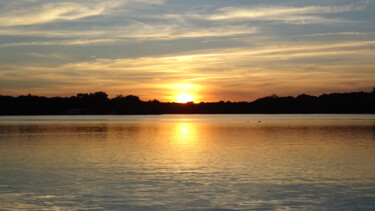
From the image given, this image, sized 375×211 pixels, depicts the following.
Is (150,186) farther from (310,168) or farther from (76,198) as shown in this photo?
(310,168)

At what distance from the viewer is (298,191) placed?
19141 millimetres

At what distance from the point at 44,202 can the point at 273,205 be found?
28.6 feet

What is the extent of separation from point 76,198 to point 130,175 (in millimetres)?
5926

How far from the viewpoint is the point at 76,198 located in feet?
59.0

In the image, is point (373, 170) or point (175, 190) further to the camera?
point (373, 170)

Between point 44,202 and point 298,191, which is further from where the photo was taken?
point 298,191

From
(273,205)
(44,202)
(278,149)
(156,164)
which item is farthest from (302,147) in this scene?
(44,202)

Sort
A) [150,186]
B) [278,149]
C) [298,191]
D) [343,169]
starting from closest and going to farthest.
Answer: [298,191] → [150,186] → [343,169] → [278,149]

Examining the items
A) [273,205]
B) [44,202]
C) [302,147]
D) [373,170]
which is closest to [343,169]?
[373,170]

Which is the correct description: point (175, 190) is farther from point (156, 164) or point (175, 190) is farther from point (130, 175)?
point (156, 164)

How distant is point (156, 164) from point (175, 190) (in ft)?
28.7

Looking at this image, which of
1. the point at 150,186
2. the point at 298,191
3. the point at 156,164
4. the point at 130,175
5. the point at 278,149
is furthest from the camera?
the point at 278,149

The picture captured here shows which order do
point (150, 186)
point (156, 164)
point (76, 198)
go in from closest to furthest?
point (76, 198) < point (150, 186) < point (156, 164)

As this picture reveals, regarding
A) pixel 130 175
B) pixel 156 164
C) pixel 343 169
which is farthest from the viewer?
pixel 156 164
